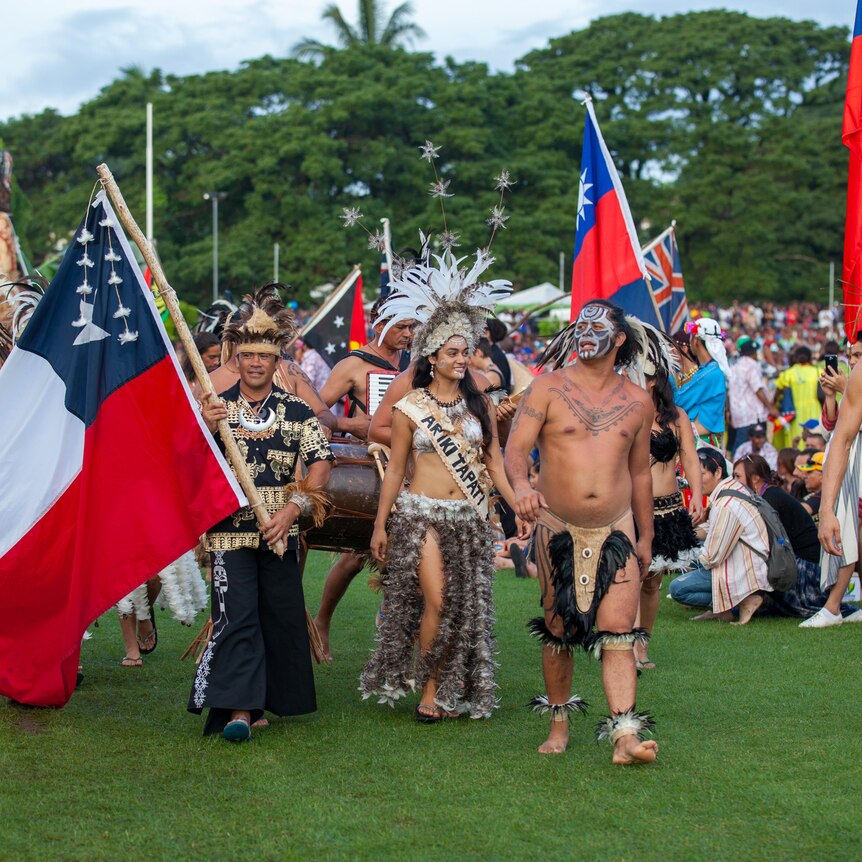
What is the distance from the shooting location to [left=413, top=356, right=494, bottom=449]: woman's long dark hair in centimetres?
717

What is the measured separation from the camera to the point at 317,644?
7.66 meters

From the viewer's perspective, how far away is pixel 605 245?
33.6 ft

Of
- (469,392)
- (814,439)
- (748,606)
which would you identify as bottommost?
(748,606)

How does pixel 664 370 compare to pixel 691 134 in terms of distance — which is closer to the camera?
pixel 664 370

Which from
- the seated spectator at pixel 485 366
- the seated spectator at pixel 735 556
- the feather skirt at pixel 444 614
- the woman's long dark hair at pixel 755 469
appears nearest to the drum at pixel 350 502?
the feather skirt at pixel 444 614

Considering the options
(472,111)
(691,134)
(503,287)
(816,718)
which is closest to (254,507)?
(503,287)

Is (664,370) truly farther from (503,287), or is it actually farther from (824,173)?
(824,173)

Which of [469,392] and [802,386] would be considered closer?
[469,392]

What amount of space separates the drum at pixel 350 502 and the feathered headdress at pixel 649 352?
158 cm

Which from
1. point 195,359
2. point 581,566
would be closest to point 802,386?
point 581,566

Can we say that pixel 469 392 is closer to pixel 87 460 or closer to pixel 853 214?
pixel 87 460

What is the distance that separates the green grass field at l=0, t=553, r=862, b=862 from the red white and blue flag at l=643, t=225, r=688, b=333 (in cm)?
748

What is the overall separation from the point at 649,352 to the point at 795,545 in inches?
166

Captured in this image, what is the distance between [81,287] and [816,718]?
4.24 metres
